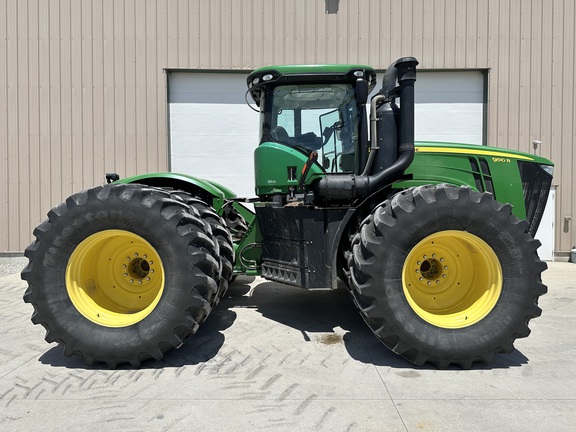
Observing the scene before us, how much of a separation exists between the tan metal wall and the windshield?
437cm

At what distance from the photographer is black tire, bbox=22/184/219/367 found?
114 inches

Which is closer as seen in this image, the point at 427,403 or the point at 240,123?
the point at 427,403

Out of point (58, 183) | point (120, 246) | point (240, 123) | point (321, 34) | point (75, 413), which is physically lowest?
point (75, 413)

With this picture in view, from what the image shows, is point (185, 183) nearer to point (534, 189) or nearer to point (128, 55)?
point (534, 189)

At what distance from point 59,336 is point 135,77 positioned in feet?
20.0

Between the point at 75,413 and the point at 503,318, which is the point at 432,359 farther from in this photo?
the point at 75,413

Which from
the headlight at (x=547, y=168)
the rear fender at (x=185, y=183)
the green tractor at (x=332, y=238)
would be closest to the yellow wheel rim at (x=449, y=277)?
the green tractor at (x=332, y=238)

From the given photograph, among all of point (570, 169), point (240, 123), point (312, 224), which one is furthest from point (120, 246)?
point (570, 169)

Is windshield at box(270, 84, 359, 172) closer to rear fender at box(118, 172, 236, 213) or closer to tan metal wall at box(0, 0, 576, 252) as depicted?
rear fender at box(118, 172, 236, 213)

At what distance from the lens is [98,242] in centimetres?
313

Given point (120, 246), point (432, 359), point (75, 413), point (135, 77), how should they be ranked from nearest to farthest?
point (75, 413) < point (432, 359) < point (120, 246) < point (135, 77)

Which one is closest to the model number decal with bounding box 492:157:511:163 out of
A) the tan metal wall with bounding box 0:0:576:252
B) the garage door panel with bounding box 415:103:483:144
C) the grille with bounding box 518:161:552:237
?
the grille with bounding box 518:161:552:237

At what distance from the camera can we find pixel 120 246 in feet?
10.9

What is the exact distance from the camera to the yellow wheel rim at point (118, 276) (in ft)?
10.3
